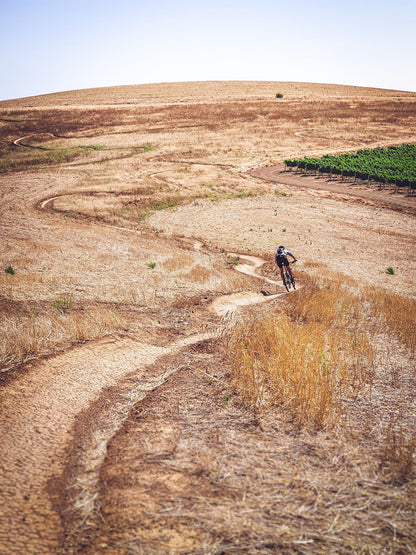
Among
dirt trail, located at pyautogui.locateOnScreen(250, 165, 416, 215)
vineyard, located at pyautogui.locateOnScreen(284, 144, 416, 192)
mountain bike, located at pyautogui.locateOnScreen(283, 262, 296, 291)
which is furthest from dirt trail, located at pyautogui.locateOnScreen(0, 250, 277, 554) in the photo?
vineyard, located at pyautogui.locateOnScreen(284, 144, 416, 192)

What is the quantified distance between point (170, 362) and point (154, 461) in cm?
355

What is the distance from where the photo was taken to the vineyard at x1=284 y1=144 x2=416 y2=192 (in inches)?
1666

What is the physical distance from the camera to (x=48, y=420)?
6508 millimetres

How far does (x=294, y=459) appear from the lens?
5.33m

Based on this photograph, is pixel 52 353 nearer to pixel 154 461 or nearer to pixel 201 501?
pixel 154 461

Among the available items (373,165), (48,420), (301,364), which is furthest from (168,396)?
(373,165)

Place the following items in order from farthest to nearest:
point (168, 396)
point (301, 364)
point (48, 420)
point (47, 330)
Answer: point (47, 330) < point (301, 364) < point (168, 396) < point (48, 420)

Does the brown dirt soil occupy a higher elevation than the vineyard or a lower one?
lower

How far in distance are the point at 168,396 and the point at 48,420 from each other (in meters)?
2.10

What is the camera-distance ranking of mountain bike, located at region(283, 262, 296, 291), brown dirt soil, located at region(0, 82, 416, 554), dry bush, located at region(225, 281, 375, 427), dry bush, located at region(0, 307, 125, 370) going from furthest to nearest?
mountain bike, located at region(283, 262, 296, 291) → dry bush, located at region(0, 307, 125, 370) → dry bush, located at region(225, 281, 375, 427) → brown dirt soil, located at region(0, 82, 416, 554)

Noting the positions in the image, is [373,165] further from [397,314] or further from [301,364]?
[301,364]

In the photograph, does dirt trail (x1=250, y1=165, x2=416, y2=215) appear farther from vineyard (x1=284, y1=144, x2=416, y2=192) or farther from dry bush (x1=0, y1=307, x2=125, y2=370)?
dry bush (x1=0, y1=307, x2=125, y2=370)

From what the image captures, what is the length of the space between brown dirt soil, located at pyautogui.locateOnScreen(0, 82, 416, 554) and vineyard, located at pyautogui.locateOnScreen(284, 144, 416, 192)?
9064 millimetres

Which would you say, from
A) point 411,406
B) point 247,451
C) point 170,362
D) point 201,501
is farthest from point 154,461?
point 411,406
